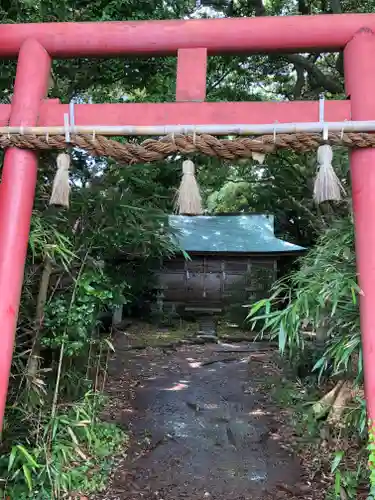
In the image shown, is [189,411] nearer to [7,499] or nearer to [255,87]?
[7,499]

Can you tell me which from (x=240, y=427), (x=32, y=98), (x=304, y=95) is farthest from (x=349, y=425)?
(x=304, y=95)

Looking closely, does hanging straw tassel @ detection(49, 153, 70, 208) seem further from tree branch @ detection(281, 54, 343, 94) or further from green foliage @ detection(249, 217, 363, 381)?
tree branch @ detection(281, 54, 343, 94)

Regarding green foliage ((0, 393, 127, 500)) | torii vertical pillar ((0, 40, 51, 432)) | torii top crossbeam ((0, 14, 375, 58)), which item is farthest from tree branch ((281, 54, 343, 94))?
green foliage ((0, 393, 127, 500))

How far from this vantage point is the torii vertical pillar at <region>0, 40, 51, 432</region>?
265cm

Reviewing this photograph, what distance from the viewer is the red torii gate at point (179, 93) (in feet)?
8.54

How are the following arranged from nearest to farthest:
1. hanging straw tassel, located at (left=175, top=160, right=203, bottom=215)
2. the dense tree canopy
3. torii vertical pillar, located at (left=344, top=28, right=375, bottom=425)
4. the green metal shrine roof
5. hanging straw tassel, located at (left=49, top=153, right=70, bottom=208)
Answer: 1. torii vertical pillar, located at (left=344, top=28, right=375, bottom=425)
2. hanging straw tassel, located at (left=175, top=160, right=203, bottom=215)
3. hanging straw tassel, located at (left=49, top=153, right=70, bottom=208)
4. the dense tree canopy
5. the green metal shrine roof

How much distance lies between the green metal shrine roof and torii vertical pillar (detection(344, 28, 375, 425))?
9308mm

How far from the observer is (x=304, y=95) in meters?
8.45

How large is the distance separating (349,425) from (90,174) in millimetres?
3618

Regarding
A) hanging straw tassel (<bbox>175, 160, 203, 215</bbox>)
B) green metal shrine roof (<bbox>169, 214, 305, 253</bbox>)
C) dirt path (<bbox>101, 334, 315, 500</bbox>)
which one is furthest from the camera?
green metal shrine roof (<bbox>169, 214, 305, 253</bbox>)

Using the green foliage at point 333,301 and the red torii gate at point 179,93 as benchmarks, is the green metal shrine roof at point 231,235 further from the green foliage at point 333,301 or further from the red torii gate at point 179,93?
the red torii gate at point 179,93

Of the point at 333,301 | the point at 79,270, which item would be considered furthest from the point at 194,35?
the point at 79,270

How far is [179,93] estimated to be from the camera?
110 inches

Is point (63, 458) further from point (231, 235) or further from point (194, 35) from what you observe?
point (231, 235)
